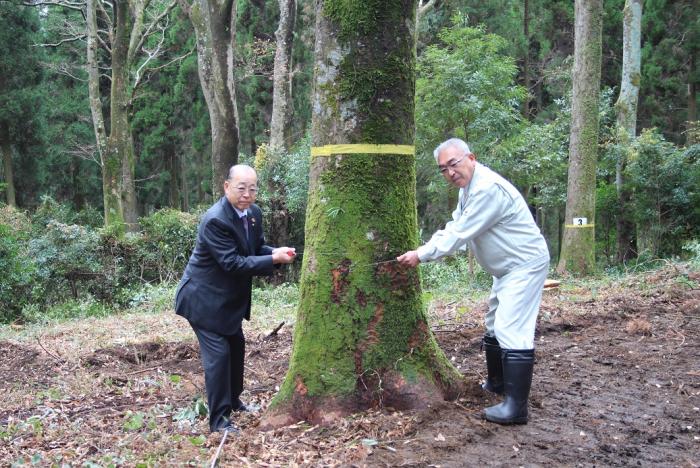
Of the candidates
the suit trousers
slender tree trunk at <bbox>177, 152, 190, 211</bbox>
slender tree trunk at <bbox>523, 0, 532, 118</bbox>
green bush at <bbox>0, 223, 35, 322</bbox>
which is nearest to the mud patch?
the suit trousers

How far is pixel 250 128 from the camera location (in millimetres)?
29484

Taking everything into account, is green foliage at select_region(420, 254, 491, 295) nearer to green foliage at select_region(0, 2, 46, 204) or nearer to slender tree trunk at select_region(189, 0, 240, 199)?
slender tree trunk at select_region(189, 0, 240, 199)

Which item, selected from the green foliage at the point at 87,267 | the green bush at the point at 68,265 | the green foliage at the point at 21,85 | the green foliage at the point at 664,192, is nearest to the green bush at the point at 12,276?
the green foliage at the point at 87,267

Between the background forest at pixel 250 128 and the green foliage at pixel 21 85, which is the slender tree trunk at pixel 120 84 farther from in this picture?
the green foliage at pixel 21 85

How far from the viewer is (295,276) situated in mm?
16219

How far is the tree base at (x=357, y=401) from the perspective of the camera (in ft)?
13.1

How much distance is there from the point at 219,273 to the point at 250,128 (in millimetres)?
25838

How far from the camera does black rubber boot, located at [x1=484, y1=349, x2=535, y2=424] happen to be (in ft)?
12.9

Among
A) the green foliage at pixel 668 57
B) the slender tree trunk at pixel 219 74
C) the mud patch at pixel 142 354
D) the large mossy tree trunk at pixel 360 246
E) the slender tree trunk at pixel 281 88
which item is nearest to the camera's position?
the large mossy tree trunk at pixel 360 246

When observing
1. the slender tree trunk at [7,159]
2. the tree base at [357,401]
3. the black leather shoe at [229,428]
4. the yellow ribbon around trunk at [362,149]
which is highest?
the slender tree trunk at [7,159]

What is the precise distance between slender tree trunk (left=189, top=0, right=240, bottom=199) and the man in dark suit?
10.5 m

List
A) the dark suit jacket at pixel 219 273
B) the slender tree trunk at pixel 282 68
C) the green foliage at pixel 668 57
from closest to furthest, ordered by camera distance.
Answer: the dark suit jacket at pixel 219 273
the slender tree trunk at pixel 282 68
the green foliage at pixel 668 57

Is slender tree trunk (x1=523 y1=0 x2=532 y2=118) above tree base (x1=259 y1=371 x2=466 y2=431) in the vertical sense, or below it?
above

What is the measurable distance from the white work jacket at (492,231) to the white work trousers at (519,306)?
63mm
